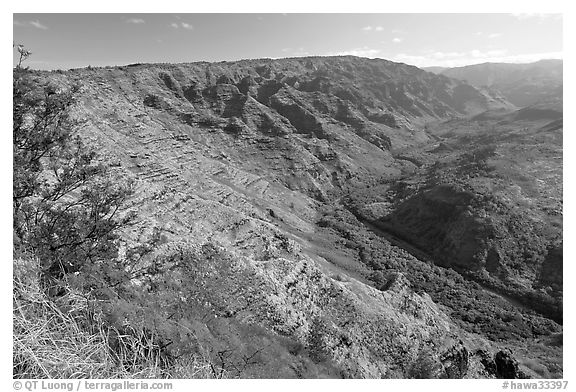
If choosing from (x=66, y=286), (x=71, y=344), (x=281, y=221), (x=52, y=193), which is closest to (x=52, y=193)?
(x=52, y=193)

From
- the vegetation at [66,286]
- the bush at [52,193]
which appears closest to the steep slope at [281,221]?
the vegetation at [66,286]

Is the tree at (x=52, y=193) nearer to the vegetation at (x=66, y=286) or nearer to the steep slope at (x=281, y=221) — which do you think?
the vegetation at (x=66, y=286)

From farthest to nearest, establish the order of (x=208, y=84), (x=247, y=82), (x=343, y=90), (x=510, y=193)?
(x=343, y=90) → (x=247, y=82) → (x=208, y=84) → (x=510, y=193)

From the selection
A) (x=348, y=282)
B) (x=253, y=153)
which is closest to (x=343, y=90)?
(x=253, y=153)

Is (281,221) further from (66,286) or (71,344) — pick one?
(71,344)

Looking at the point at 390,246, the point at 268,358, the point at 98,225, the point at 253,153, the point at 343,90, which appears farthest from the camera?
the point at 343,90

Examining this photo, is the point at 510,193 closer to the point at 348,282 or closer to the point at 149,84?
the point at 348,282
